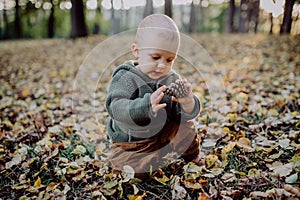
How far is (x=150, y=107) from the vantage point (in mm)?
1538

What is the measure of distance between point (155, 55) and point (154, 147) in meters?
0.62

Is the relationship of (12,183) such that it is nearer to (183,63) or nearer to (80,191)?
(80,191)

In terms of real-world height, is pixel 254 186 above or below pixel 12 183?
above

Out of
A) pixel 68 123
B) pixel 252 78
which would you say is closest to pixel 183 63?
pixel 252 78

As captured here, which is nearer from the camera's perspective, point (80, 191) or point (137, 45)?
point (137, 45)

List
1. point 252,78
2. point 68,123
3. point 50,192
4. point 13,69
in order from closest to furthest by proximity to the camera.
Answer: point 50,192 → point 68,123 → point 252,78 → point 13,69

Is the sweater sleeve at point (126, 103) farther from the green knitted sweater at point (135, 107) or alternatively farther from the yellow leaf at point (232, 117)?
the yellow leaf at point (232, 117)

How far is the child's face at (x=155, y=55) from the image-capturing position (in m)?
1.62

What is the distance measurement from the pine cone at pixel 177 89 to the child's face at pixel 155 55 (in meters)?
0.15

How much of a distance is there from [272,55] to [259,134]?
4714 mm

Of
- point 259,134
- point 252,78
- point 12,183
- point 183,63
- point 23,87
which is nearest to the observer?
point 12,183

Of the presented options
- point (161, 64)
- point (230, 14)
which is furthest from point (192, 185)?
point (230, 14)

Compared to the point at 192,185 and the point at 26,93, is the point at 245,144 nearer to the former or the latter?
the point at 192,185

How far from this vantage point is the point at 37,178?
79.5 inches
